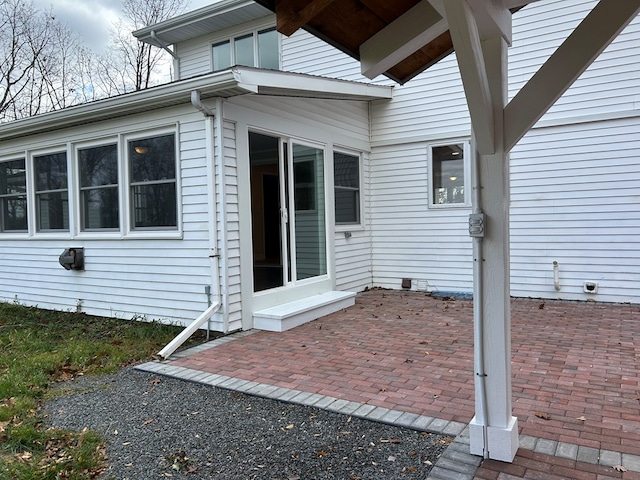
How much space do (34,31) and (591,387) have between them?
2056 cm

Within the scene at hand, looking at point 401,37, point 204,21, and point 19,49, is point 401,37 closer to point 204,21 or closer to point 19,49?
point 204,21

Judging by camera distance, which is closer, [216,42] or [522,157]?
[522,157]

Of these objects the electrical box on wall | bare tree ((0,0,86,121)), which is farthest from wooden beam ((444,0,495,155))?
bare tree ((0,0,86,121))

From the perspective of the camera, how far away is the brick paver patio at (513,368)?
2.58 metres

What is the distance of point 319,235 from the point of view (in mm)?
6938

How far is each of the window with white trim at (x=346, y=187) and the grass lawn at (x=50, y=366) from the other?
3335mm

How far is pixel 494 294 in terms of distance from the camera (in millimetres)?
2418

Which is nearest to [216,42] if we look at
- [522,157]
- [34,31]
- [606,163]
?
[522,157]

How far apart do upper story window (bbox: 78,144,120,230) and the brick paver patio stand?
2738mm

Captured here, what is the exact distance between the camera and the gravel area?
246 centimetres

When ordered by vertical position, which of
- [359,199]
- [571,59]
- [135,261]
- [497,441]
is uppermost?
[571,59]

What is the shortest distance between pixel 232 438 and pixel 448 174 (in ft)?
19.8

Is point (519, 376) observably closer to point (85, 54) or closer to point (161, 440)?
point (161, 440)

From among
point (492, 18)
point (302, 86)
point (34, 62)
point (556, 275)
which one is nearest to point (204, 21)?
point (302, 86)
